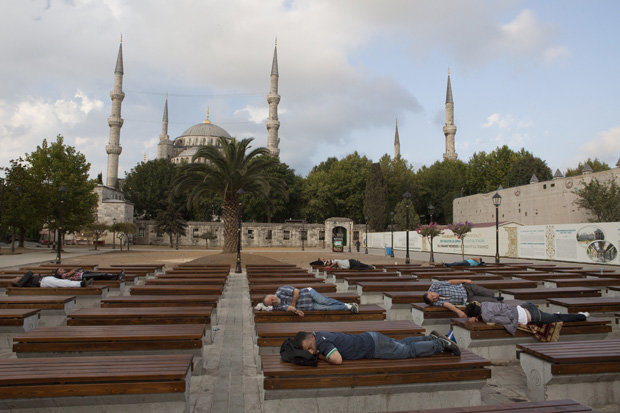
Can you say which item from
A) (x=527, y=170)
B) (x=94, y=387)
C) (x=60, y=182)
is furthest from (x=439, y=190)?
(x=94, y=387)

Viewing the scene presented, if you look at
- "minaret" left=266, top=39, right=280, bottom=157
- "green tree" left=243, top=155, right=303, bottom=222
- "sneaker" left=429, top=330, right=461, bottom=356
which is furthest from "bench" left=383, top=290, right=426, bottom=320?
"minaret" left=266, top=39, right=280, bottom=157

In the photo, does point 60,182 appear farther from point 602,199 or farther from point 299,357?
point 602,199

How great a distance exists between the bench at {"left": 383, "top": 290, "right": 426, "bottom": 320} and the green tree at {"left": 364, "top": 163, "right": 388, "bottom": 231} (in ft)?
155

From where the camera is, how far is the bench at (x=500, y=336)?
484cm

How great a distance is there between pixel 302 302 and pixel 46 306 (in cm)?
432

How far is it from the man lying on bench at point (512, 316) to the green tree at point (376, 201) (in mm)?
49363

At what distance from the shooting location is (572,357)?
11.8 feet

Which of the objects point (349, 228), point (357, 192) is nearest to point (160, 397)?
point (349, 228)

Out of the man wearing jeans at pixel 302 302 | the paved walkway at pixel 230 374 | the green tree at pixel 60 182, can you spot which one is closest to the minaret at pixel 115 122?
the green tree at pixel 60 182

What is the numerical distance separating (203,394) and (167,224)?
50823mm

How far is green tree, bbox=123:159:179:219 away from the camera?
60.8 m

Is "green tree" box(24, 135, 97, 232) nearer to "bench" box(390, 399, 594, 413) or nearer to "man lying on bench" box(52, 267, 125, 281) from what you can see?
"man lying on bench" box(52, 267, 125, 281)

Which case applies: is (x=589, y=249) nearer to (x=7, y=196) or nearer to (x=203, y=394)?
(x=203, y=394)

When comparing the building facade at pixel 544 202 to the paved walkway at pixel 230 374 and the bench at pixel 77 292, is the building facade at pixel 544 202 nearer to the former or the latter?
the paved walkway at pixel 230 374
